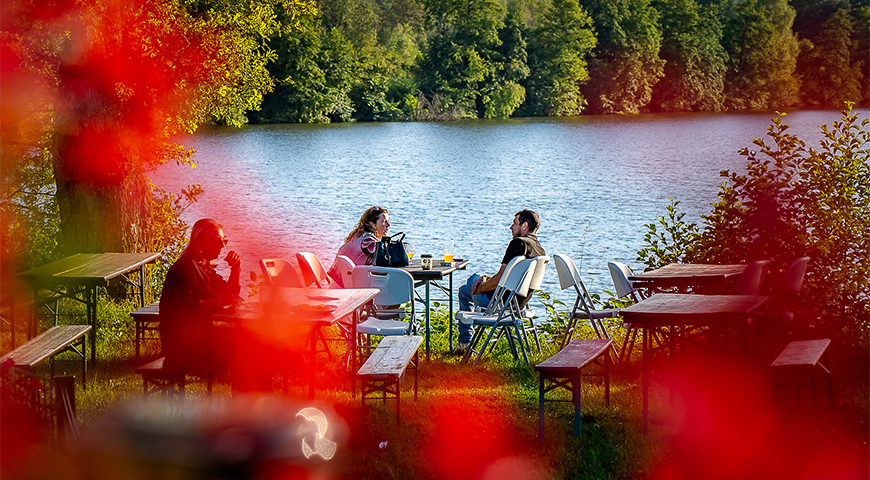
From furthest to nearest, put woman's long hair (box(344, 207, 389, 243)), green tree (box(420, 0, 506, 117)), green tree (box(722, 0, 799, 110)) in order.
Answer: green tree (box(722, 0, 799, 110)) < green tree (box(420, 0, 506, 117)) < woman's long hair (box(344, 207, 389, 243))

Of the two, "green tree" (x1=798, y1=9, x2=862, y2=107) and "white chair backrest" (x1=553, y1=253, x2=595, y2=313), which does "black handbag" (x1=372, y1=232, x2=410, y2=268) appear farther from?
"green tree" (x1=798, y1=9, x2=862, y2=107)

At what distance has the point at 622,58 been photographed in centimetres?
7912

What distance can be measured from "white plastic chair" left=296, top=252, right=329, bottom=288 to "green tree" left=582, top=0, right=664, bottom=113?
7293 cm

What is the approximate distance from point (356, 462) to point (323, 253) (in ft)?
46.3

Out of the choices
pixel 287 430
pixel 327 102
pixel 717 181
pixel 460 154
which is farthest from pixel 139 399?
pixel 327 102

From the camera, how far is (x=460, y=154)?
146ft

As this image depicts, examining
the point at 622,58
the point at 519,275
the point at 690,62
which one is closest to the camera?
the point at 519,275

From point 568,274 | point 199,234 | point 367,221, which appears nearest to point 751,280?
point 568,274

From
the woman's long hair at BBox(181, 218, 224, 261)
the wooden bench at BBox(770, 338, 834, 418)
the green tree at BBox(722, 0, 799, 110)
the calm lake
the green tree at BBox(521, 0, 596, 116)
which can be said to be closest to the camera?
the wooden bench at BBox(770, 338, 834, 418)

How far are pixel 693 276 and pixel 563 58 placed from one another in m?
68.8

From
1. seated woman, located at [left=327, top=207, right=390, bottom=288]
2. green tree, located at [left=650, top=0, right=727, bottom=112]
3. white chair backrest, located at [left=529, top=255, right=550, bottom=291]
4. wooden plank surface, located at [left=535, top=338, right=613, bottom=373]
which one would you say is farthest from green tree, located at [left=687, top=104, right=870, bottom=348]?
green tree, located at [left=650, top=0, right=727, bottom=112]

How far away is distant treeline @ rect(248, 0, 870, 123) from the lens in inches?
2596

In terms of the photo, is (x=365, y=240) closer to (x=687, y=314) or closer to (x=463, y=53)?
(x=687, y=314)

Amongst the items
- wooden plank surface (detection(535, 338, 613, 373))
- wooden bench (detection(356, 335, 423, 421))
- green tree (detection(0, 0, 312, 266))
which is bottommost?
wooden bench (detection(356, 335, 423, 421))
